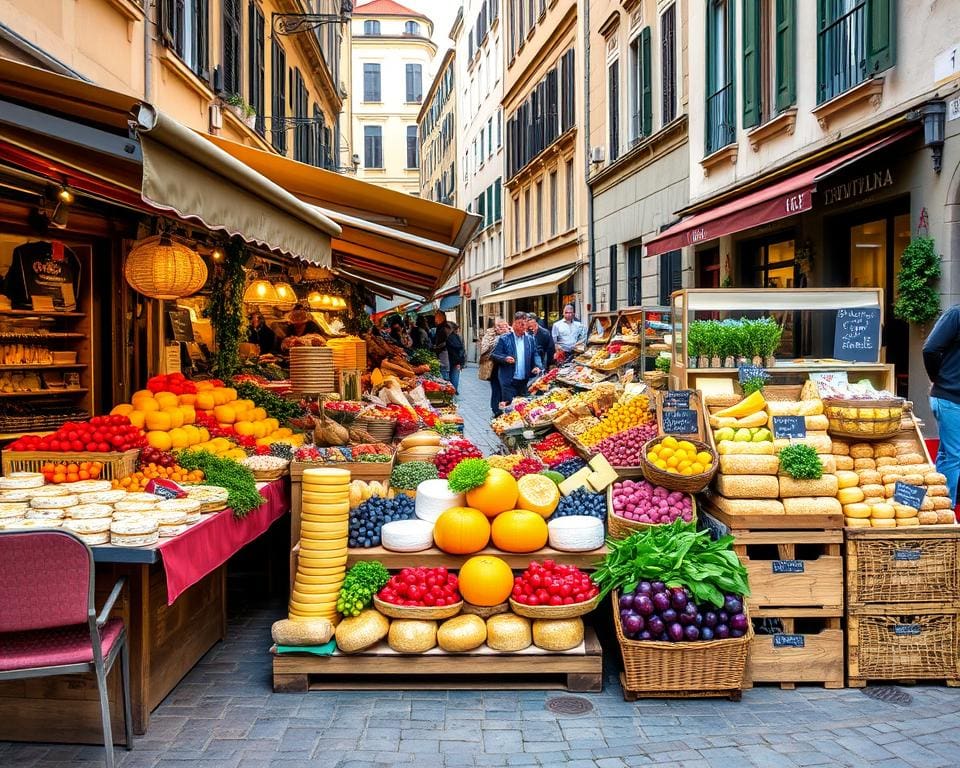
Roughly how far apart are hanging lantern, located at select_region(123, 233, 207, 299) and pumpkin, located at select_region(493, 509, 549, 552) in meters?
3.21

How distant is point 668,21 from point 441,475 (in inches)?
513

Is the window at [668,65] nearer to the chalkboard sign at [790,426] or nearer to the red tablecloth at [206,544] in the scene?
the chalkboard sign at [790,426]

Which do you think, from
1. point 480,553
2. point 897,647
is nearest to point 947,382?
point 897,647

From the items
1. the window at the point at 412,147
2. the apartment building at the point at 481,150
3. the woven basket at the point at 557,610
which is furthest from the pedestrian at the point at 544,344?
the window at the point at 412,147

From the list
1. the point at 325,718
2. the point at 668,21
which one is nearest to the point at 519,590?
the point at 325,718

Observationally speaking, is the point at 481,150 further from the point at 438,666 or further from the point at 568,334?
the point at 438,666

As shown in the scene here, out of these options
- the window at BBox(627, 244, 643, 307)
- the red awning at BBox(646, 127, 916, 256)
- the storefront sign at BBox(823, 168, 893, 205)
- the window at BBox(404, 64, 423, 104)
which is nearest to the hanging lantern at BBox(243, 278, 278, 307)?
the red awning at BBox(646, 127, 916, 256)

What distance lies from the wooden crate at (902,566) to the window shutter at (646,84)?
1400 cm

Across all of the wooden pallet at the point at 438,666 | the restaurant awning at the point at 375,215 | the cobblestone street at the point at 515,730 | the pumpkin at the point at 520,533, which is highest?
the restaurant awning at the point at 375,215

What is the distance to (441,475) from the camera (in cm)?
627

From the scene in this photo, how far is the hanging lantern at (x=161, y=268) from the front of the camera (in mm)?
6246

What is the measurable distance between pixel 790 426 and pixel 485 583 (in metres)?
2.10

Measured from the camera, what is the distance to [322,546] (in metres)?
4.91

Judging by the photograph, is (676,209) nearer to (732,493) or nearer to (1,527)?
(732,493)
